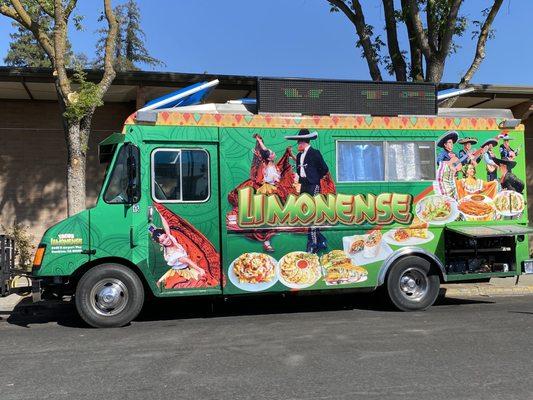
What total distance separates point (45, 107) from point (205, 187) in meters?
8.32

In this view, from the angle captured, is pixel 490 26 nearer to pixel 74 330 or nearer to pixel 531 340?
pixel 531 340

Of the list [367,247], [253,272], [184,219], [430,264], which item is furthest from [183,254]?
[430,264]

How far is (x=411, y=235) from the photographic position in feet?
27.0

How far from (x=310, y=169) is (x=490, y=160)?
294 centimetres

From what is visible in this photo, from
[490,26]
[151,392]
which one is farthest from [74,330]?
[490,26]

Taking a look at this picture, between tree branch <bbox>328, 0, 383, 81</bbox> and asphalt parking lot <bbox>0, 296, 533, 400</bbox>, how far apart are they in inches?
243

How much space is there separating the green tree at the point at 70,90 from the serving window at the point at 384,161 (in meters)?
4.59

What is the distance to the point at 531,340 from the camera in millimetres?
6355

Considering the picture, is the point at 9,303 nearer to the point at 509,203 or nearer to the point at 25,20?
the point at 25,20

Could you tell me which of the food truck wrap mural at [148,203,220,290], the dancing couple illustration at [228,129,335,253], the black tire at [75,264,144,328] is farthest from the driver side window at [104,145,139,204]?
the dancing couple illustration at [228,129,335,253]

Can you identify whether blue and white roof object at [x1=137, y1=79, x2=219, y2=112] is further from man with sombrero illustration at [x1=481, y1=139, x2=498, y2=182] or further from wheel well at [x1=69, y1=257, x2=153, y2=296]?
man with sombrero illustration at [x1=481, y1=139, x2=498, y2=182]

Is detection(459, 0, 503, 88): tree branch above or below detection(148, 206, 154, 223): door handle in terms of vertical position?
above

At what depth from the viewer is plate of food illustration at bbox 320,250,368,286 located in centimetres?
796

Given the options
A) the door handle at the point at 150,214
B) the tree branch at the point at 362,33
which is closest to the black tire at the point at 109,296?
the door handle at the point at 150,214
